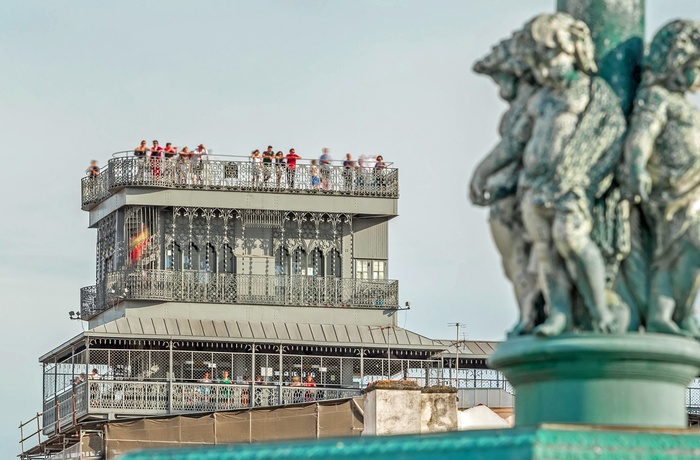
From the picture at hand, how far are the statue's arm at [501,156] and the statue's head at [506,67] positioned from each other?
0.48ft

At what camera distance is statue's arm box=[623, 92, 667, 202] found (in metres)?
7.61

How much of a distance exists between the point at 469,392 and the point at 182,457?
53.2 m

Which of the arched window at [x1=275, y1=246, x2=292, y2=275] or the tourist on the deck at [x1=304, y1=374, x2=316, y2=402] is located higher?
the arched window at [x1=275, y1=246, x2=292, y2=275]

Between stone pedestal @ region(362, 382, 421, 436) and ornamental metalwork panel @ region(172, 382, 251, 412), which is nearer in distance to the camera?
stone pedestal @ region(362, 382, 421, 436)

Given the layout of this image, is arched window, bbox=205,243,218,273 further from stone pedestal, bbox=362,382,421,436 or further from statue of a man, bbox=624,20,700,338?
statue of a man, bbox=624,20,700,338

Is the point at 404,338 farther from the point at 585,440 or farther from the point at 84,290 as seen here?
the point at 585,440

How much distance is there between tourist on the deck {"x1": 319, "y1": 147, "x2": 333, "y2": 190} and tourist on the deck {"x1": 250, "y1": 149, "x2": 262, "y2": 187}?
6.91ft

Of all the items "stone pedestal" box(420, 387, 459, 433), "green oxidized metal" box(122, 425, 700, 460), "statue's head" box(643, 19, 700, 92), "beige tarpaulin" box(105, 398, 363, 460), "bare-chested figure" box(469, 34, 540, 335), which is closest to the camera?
"green oxidized metal" box(122, 425, 700, 460)

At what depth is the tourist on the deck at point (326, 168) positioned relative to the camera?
253 ft

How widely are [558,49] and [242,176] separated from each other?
69762mm

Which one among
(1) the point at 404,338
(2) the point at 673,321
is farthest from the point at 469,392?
(2) the point at 673,321

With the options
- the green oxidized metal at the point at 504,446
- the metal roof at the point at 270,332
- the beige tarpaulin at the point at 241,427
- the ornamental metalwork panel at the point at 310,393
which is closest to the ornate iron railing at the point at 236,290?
the metal roof at the point at 270,332

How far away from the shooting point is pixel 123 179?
76500mm

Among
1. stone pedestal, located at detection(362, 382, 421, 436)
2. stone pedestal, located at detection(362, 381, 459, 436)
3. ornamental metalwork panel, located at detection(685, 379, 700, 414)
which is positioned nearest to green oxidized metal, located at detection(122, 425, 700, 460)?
stone pedestal, located at detection(362, 381, 459, 436)
